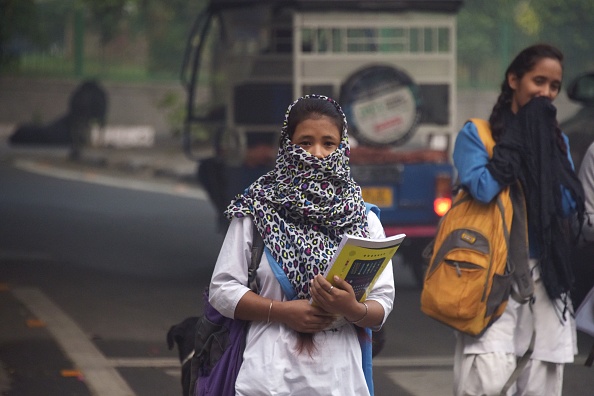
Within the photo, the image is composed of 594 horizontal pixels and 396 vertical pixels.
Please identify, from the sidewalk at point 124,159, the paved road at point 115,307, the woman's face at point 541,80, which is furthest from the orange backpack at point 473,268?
the sidewalk at point 124,159

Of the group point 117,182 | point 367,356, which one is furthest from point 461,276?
point 117,182

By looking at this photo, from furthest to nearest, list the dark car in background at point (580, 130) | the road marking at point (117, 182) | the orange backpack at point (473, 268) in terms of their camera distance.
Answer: the road marking at point (117, 182) → the dark car in background at point (580, 130) → the orange backpack at point (473, 268)

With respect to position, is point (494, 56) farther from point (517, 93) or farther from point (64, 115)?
point (517, 93)

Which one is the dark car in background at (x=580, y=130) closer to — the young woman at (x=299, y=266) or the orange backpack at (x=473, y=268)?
the orange backpack at (x=473, y=268)

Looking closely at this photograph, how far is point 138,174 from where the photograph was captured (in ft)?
75.2

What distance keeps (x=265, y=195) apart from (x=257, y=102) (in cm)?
703

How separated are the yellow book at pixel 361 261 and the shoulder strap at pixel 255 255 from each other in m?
0.27

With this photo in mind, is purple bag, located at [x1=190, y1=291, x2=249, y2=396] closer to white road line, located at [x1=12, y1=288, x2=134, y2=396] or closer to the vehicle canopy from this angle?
white road line, located at [x1=12, y1=288, x2=134, y2=396]

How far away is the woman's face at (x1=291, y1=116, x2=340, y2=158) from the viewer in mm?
3371

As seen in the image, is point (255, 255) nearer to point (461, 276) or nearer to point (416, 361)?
point (461, 276)

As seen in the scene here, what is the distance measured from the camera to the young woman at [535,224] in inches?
181

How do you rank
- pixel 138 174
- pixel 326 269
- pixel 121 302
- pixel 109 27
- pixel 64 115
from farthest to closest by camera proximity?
pixel 109 27
pixel 64 115
pixel 138 174
pixel 121 302
pixel 326 269

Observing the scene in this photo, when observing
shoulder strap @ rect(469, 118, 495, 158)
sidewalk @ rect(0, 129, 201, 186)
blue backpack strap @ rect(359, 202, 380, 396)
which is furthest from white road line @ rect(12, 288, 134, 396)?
sidewalk @ rect(0, 129, 201, 186)

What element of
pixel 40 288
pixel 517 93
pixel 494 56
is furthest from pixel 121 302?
pixel 494 56
